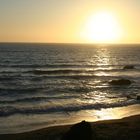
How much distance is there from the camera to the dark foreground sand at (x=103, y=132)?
15.7m

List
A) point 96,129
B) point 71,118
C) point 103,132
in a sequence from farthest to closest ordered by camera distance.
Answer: point 71,118 → point 96,129 → point 103,132

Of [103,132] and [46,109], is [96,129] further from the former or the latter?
[46,109]

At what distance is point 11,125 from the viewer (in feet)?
63.3

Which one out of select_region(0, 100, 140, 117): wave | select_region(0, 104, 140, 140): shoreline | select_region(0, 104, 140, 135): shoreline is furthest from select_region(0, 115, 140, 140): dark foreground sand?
select_region(0, 100, 140, 117): wave

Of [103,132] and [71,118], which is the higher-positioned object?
[103,132]

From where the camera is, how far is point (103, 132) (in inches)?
658

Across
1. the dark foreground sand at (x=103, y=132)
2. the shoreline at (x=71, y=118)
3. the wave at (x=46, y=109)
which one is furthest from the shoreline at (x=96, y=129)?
the wave at (x=46, y=109)

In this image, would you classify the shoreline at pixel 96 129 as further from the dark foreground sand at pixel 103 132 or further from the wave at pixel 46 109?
the wave at pixel 46 109

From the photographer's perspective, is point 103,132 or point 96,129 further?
point 96,129

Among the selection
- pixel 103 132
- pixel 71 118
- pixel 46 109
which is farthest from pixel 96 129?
pixel 46 109

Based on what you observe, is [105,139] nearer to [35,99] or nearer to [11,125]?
[11,125]

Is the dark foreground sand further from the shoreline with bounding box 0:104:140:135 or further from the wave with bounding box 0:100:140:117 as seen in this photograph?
the wave with bounding box 0:100:140:117

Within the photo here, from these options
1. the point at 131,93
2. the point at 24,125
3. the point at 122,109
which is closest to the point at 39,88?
the point at 131,93

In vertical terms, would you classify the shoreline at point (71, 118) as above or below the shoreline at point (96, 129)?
below
